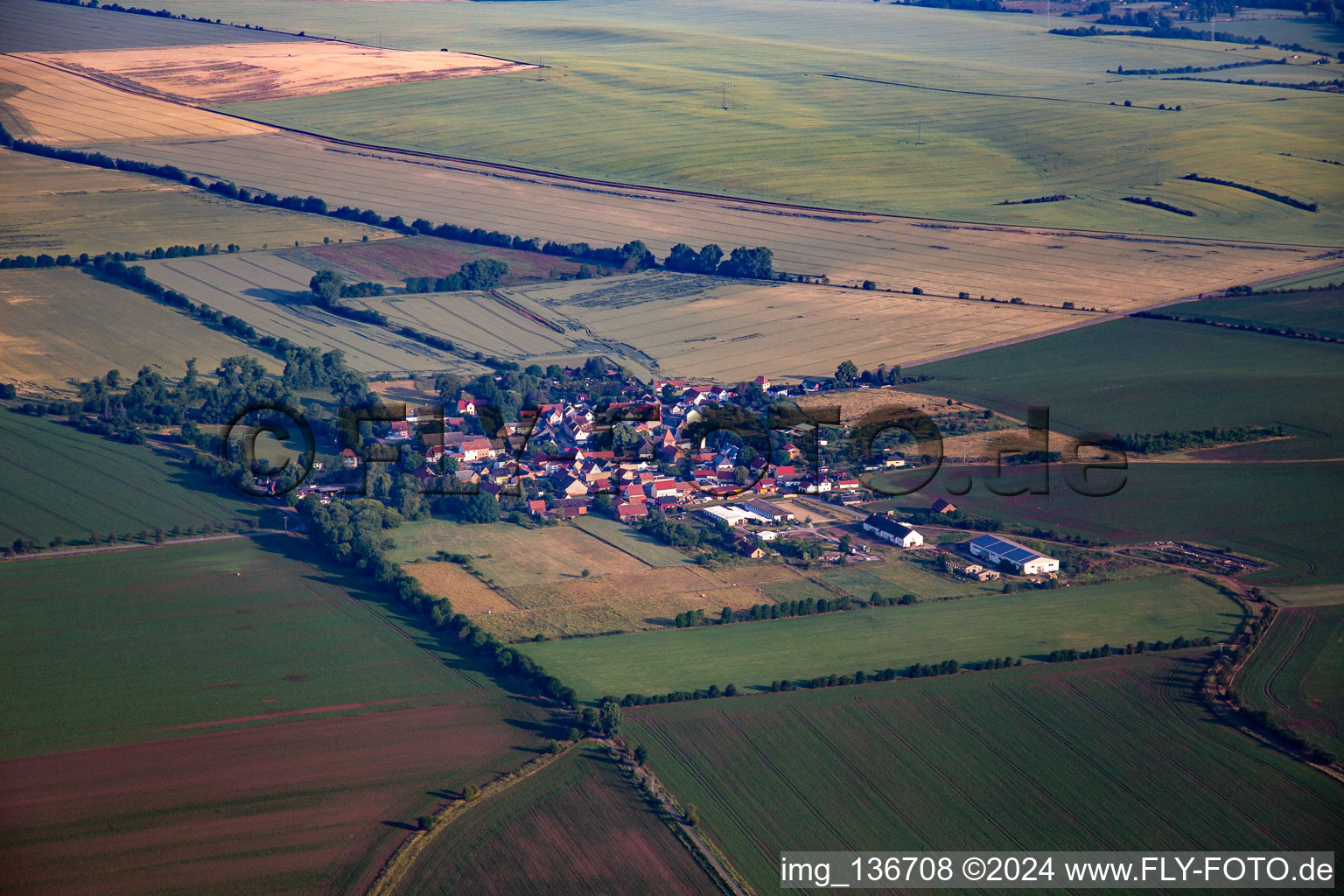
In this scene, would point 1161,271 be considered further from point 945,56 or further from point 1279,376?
point 945,56

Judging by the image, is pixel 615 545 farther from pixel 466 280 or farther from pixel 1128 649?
pixel 466 280

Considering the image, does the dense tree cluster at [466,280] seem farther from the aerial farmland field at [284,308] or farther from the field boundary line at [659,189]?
the field boundary line at [659,189]

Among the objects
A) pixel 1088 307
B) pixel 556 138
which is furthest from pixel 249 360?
pixel 556 138

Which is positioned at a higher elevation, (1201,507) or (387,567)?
(1201,507)

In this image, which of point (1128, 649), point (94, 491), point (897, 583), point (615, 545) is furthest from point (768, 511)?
point (94, 491)

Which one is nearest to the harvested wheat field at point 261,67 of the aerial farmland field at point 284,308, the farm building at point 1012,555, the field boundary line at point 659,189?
the field boundary line at point 659,189

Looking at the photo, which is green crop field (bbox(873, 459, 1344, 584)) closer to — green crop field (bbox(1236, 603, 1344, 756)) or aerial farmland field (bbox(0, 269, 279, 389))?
Answer: green crop field (bbox(1236, 603, 1344, 756))
